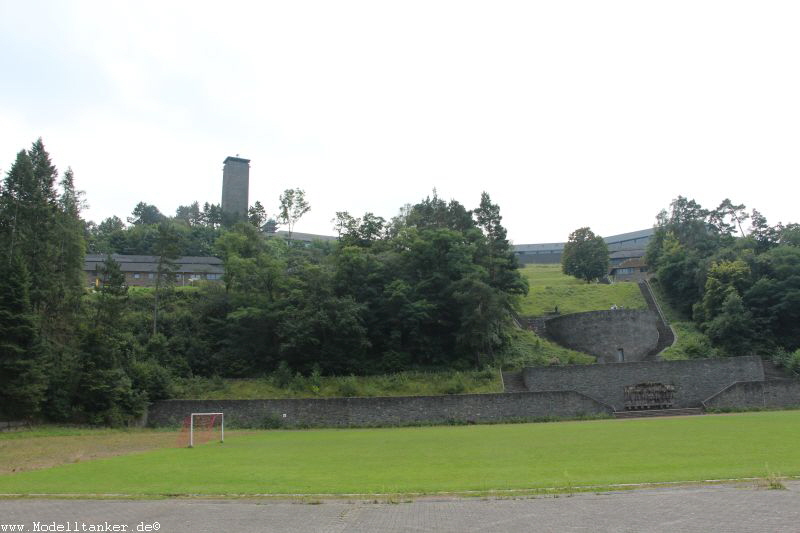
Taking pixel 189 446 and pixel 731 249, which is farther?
pixel 731 249

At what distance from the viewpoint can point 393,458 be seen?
17.1 m

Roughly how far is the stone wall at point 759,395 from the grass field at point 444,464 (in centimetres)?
1122

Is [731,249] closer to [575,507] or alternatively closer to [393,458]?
[393,458]

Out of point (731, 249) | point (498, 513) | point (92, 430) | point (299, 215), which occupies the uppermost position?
point (299, 215)

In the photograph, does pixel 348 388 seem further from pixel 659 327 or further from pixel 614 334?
pixel 659 327

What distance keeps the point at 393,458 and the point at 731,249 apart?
171 feet

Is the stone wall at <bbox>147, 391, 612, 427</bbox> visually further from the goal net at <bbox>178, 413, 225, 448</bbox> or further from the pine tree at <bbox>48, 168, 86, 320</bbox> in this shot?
the pine tree at <bbox>48, 168, 86, 320</bbox>

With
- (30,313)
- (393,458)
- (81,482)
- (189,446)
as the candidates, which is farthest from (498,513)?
(30,313)

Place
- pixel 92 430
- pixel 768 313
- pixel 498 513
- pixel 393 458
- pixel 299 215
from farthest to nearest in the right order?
pixel 299 215, pixel 768 313, pixel 92 430, pixel 393 458, pixel 498 513

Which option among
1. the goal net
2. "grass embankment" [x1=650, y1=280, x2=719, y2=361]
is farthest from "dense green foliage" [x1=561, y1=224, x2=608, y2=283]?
the goal net

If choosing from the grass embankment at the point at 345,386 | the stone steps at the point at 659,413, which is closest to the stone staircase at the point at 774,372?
the stone steps at the point at 659,413

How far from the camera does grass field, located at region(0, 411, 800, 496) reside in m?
12.0

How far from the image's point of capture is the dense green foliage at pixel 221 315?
32562 mm

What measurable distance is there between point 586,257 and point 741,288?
2866 cm
